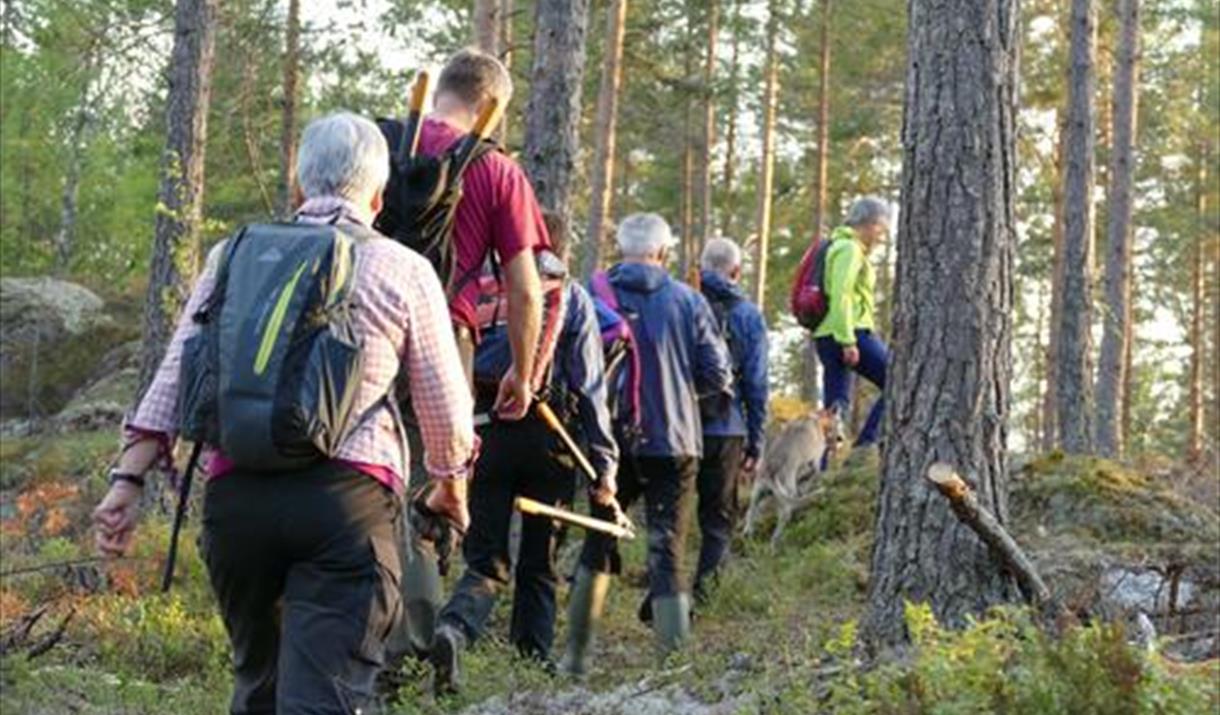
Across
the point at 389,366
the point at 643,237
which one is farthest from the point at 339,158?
the point at 643,237

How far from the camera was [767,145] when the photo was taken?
28.4 meters

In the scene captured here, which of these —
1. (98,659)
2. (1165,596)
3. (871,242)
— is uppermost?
(871,242)

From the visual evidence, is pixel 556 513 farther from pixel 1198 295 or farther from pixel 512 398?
pixel 1198 295

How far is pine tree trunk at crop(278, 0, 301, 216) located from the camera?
2128 centimetres

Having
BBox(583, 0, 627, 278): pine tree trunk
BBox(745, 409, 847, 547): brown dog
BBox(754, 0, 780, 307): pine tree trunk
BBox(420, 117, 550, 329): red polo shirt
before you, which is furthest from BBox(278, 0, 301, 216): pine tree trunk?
BBox(420, 117, 550, 329): red polo shirt

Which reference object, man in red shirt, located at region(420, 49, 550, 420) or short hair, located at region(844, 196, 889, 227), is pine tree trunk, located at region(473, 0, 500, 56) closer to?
short hair, located at region(844, 196, 889, 227)

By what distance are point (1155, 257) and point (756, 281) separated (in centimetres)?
1381

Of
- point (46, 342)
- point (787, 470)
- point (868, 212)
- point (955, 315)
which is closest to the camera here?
point (955, 315)

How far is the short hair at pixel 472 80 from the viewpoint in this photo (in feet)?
18.8

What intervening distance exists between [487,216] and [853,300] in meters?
6.03

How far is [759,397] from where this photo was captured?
9258 mm

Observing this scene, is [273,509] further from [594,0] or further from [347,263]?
[594,0]

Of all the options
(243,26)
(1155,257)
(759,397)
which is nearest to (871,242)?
(759,397)

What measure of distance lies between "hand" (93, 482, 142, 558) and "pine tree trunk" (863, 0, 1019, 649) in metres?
3.05
